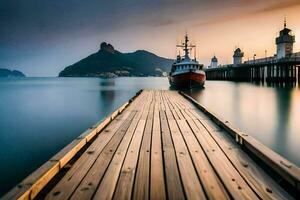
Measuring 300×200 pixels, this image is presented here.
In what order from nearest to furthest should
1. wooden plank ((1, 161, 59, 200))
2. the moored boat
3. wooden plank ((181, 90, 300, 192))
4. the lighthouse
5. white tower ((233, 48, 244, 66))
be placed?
wooden plank ((1, 161, 59, 200)) < wooden plank ((181, 90, 300, 192)) < the moored boat < the lighthouse < white tower ((233, 48, 244, 66))

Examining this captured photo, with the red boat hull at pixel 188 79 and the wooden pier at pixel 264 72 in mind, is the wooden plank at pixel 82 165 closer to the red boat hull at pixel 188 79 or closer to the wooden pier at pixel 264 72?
the red boat hull at pixel 188 79

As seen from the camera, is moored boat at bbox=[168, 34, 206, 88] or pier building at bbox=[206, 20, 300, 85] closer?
moored boat at bbox=[168, 34, 206, 88]

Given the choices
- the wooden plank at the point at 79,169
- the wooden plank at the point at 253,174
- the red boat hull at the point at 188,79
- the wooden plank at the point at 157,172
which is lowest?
the wooden plank at the point at 253,174

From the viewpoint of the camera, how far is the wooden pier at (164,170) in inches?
145

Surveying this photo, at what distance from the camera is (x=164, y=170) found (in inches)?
180

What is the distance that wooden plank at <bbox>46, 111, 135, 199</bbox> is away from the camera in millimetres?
3740

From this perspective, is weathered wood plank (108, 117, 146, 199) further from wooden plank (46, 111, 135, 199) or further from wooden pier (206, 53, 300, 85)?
wooden pier (206, 53, 300, 85)

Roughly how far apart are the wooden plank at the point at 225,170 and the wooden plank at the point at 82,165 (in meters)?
2.26

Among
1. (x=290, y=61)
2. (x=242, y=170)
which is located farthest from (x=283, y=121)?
(x=290, y=61)

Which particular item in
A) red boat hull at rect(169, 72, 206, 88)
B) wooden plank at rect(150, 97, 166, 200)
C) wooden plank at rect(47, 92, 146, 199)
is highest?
red boat hull at rect(169, 72, 206, 88)

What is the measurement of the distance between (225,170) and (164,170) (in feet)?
3.45

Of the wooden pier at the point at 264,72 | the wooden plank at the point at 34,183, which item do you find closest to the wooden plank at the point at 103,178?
the wooden plank at the point at 34,183

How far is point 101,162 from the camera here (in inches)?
197

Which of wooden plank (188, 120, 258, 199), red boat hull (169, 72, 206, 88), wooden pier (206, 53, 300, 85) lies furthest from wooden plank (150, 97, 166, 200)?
wooden pier (206, 53, 300, 85)
